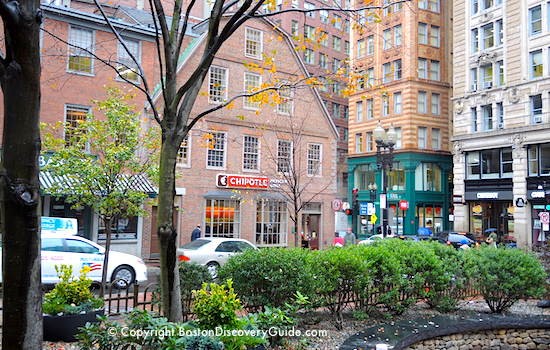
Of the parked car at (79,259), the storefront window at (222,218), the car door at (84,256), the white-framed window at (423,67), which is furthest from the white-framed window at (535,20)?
the car door at (84,256)

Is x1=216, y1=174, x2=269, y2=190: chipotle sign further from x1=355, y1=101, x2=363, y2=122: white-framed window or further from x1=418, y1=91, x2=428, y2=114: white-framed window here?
x1=355, y1=101, x2=363, y2=122: white-framed window

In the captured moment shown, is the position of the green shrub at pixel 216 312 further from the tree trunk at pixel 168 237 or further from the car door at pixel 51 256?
the car door at pixel 51 256

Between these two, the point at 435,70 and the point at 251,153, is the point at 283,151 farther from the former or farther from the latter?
the point at 435,70

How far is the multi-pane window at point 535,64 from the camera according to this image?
36.6m

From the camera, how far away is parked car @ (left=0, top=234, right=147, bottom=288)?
14203mm

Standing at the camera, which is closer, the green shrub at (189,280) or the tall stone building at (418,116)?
the green shrub at (189,280)

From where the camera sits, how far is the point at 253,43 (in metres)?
27.7

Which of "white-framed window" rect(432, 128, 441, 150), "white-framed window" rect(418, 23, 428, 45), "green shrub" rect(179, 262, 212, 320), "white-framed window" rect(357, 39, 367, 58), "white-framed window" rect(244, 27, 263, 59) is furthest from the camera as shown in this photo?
"white-framed window" rect(357, 39, 367, 58)

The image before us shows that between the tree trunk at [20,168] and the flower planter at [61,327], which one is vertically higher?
the tree trunk at [20,168]

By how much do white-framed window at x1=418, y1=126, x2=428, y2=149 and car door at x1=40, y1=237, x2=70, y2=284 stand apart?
38929mm

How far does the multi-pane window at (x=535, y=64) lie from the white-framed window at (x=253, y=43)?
2221 centimetres

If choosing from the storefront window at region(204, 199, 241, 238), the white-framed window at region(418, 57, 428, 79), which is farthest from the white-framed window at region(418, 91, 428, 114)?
the storefront window at region(204, 199, 241, 238)

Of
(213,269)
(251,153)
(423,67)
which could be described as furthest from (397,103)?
(213,269)

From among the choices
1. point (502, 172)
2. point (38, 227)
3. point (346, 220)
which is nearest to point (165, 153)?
point (38, 227)
